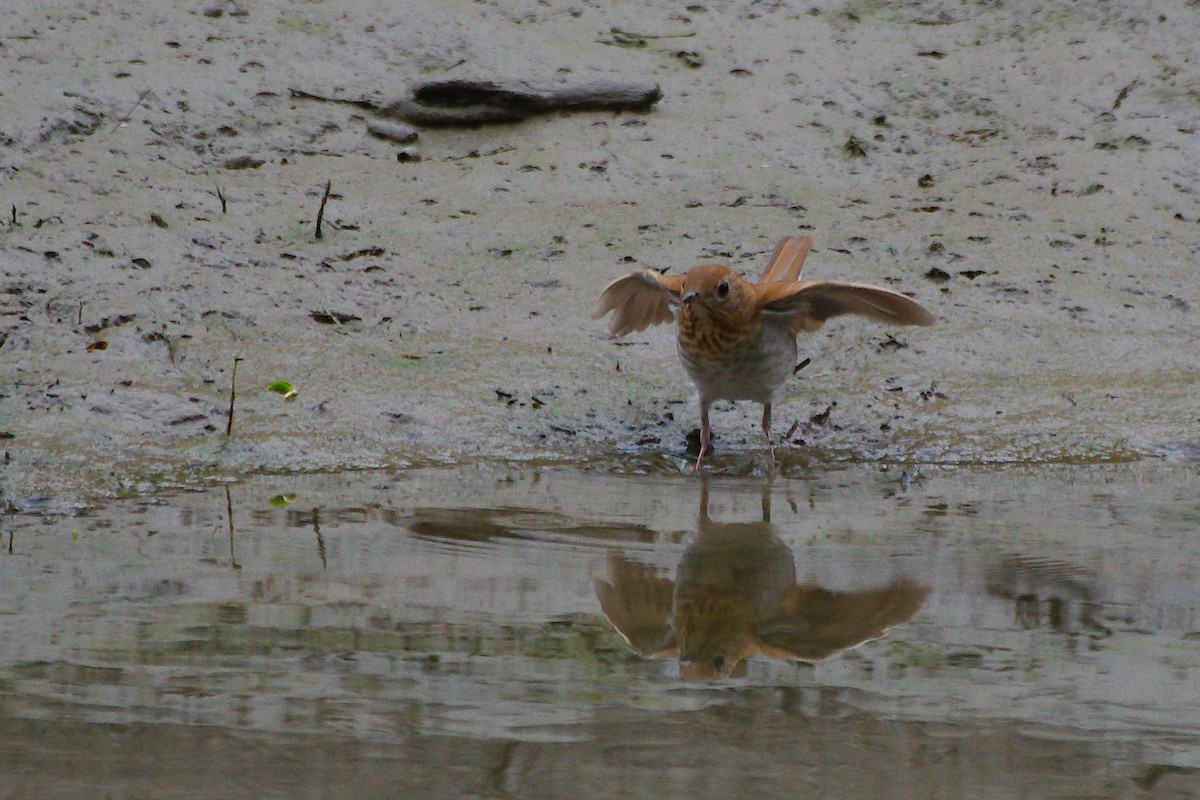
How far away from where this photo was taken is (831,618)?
10.9 ft

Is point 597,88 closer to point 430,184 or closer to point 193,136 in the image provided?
point 430,184

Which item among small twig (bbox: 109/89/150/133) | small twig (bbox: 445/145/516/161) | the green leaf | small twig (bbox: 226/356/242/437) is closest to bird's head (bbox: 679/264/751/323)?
the green leaf

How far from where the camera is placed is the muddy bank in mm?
5715

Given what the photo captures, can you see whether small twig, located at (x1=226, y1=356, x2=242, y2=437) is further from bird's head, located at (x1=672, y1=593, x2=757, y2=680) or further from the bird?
bird's head, located at (x1=672, y1=593, x2=757, y2=680)

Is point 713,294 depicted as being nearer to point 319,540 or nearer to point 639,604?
point 319,540

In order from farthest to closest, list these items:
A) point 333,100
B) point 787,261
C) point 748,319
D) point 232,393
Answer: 1. point 333,100
2. point 787,261
3. point 748,319
4. point 232,393

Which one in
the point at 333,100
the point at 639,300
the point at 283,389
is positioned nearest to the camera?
the point at 283,389

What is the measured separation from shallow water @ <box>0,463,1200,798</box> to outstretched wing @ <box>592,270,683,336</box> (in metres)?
1.26

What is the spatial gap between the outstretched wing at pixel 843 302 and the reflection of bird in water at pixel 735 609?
171cm

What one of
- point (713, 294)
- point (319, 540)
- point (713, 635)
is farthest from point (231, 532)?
point (713, 294)

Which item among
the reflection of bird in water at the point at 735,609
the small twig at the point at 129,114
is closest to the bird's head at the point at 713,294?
the reflection of bird in water at the point at 735,609

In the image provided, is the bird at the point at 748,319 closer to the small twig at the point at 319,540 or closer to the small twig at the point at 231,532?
the small twig at the point at 319,540

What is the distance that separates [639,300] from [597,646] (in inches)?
126

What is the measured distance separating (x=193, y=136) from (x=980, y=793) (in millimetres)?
6733
